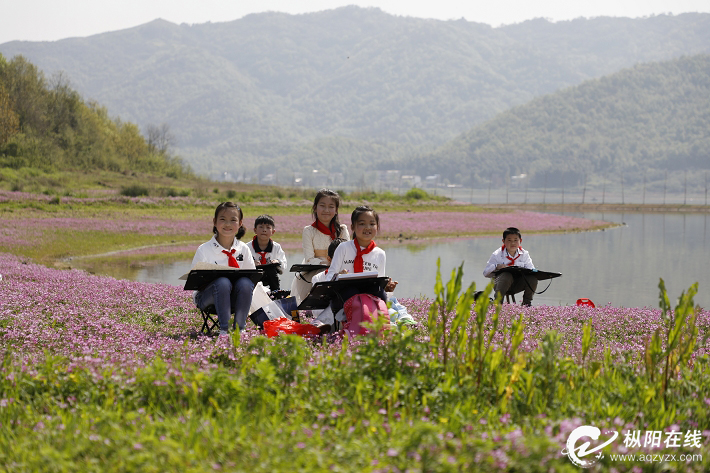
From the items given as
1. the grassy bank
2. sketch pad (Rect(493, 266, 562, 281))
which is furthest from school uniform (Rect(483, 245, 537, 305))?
the grassy bank

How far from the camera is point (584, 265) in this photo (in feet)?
83.9

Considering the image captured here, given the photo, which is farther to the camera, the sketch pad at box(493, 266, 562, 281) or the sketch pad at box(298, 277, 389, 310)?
the sketch pad at box(493, 266, 562, 281)

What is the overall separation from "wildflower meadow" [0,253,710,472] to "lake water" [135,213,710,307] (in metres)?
7.05

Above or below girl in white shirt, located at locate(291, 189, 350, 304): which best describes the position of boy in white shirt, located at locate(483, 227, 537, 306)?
below

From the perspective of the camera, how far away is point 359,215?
7.75 m

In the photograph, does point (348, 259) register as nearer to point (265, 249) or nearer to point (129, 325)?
point (265, 249)

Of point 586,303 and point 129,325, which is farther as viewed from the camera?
point 586,303

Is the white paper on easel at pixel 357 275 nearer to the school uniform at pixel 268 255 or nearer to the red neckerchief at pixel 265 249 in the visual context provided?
the school uniform at pixel 268 255

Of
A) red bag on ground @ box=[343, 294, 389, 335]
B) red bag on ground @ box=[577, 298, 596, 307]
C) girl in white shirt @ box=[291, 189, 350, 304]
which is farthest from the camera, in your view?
red bag on ground @ box=[577, 298, 596, 307]

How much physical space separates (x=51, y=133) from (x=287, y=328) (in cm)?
6667

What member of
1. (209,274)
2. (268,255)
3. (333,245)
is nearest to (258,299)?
(209,274)

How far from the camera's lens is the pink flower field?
619 centimetres

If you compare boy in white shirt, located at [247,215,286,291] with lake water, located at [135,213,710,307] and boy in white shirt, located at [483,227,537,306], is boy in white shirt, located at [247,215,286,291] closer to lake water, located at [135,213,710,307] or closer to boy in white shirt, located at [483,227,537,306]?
lake water, located at [135,213,710,307]

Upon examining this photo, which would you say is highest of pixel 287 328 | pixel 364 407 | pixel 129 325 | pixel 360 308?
pixel 360 308
